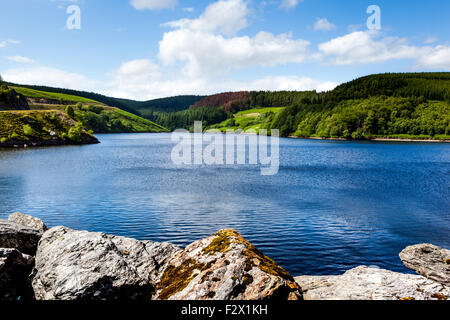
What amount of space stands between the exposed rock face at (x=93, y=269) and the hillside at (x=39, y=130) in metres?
145

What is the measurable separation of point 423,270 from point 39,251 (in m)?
20.5

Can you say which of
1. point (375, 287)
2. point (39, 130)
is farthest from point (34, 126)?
point (375, 287)

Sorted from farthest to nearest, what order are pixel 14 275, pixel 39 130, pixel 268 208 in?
pixel 39 130 → pixel 268 208 → pixel 14 275

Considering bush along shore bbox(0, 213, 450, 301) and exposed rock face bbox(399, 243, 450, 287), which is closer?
bush along shore bbox(0, 213, 450, 301)

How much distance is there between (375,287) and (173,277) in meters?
7.35

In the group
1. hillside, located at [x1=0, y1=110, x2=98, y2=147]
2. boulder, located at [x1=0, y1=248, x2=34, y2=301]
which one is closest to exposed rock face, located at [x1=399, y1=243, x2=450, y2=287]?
boulder, located at [x1=0, y1=248, x2=34, y2=301]

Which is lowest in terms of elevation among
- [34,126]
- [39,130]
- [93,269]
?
[93,269]

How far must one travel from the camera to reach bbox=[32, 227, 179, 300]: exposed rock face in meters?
10.5

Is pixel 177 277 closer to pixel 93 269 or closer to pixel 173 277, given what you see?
pixel 173 277

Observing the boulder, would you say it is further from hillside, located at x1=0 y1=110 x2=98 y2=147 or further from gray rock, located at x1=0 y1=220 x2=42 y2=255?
hillside, located at x1=0 y1=110 x2=98 y2=147

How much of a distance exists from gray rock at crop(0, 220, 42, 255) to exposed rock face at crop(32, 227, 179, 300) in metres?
1.83

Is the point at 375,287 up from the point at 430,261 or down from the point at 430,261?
up

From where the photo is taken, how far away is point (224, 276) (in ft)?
32.9

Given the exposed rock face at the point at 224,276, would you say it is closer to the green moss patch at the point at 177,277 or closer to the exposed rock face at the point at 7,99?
the green moss patch at the point at 177,277
